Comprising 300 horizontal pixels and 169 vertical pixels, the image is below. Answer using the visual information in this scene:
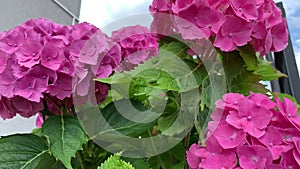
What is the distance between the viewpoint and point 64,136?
461 mm

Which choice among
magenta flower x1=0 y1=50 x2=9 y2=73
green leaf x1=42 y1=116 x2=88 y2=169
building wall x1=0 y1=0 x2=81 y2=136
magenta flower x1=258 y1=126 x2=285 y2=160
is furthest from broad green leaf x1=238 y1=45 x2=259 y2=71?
building wall x1=0 y1=0 x2=81 y2=136

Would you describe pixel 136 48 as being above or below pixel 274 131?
above

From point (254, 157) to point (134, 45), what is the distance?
31 centimetres

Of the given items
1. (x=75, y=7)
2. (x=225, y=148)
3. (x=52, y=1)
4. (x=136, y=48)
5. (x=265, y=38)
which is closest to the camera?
(x=225, y=148)

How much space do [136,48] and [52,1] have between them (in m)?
1.57

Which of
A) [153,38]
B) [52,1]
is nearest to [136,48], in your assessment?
[153,38]

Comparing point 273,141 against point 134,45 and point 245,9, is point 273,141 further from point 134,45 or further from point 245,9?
point 134,45

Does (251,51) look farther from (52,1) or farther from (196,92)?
(52,1)

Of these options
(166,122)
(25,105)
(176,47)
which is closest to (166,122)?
(166,122)

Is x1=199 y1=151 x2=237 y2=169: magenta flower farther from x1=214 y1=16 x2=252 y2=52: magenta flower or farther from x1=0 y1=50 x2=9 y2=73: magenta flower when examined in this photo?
x1=0 y1=50 x2=9 y2=73: magenta flower

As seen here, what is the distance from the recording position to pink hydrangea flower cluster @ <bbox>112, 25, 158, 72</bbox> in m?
0.59

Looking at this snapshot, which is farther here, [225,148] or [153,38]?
[153,38]

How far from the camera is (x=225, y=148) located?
38 cm

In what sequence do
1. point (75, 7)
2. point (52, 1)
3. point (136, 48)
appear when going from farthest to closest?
1. point (75, 7)
2. point (52, 1)
3. point (136, 48)
